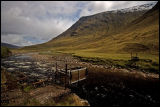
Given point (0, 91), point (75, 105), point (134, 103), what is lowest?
point (134, 103)

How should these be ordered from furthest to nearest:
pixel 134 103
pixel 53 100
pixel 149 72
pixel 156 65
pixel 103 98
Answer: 1. pixel 156 65
2. pixel 149 72
3. pixel 103 98
4. pixel 134 103
5. pixel 53 100

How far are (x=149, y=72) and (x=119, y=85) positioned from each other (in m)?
19.4

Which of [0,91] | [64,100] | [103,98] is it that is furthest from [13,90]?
[103,98]

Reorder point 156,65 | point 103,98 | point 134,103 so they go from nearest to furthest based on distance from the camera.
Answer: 1. point 134,103
2. point 103,98
3. point 156,65

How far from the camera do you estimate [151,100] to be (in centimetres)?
2162

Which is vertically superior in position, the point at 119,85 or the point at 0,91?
the point at 0,91

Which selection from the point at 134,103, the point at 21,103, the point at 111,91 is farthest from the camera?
the point at 111,91

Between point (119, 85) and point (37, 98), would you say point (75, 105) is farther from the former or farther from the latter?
point (119, 85)

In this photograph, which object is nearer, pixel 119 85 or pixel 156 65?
pixel 119 85

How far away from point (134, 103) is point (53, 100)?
→ 47.0ft

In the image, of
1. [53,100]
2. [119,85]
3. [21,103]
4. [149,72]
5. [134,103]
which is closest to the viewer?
[21,103]

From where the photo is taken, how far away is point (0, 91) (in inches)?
630

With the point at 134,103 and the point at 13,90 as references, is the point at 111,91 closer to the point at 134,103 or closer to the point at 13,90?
the point at 134,103

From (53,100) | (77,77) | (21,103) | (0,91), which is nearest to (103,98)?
(77,77)
